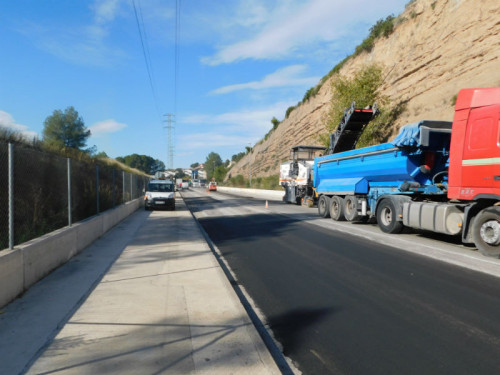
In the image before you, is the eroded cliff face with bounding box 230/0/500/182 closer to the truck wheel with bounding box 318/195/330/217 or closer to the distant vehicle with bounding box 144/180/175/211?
the truck wheel with bounding box 318/195/330/217

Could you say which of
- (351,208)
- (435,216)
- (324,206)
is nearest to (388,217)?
(435,216)

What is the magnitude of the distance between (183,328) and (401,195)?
8.96 m

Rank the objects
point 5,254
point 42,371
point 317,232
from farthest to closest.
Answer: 1. point 317,232
2. point 5,254
3. point 42,371

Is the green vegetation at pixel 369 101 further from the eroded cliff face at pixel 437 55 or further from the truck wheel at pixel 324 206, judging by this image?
the truck wheel at pixel 324 206

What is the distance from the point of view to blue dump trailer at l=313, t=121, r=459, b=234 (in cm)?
1050

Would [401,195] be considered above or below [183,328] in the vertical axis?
above

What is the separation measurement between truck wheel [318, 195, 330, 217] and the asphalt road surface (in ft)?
23.9

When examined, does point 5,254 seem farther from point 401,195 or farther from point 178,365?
point 401,195

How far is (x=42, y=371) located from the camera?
3.30 m

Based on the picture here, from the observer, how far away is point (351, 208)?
1433 centimetres

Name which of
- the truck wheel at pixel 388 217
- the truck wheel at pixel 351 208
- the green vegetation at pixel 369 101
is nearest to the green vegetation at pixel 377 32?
the green vegetation at pixel 369 101

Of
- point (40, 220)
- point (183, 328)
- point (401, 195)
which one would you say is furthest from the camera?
point (401, 195)

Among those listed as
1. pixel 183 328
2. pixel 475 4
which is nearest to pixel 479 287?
pixel 183 328

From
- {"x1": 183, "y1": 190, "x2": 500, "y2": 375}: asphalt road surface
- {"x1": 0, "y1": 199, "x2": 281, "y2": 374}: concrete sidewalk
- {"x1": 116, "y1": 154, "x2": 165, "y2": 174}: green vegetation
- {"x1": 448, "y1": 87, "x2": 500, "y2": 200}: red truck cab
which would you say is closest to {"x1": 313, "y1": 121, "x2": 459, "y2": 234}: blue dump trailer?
{"x1": 448, "y1": 87, "x2": 500, "y2": 200}: red truck cab
